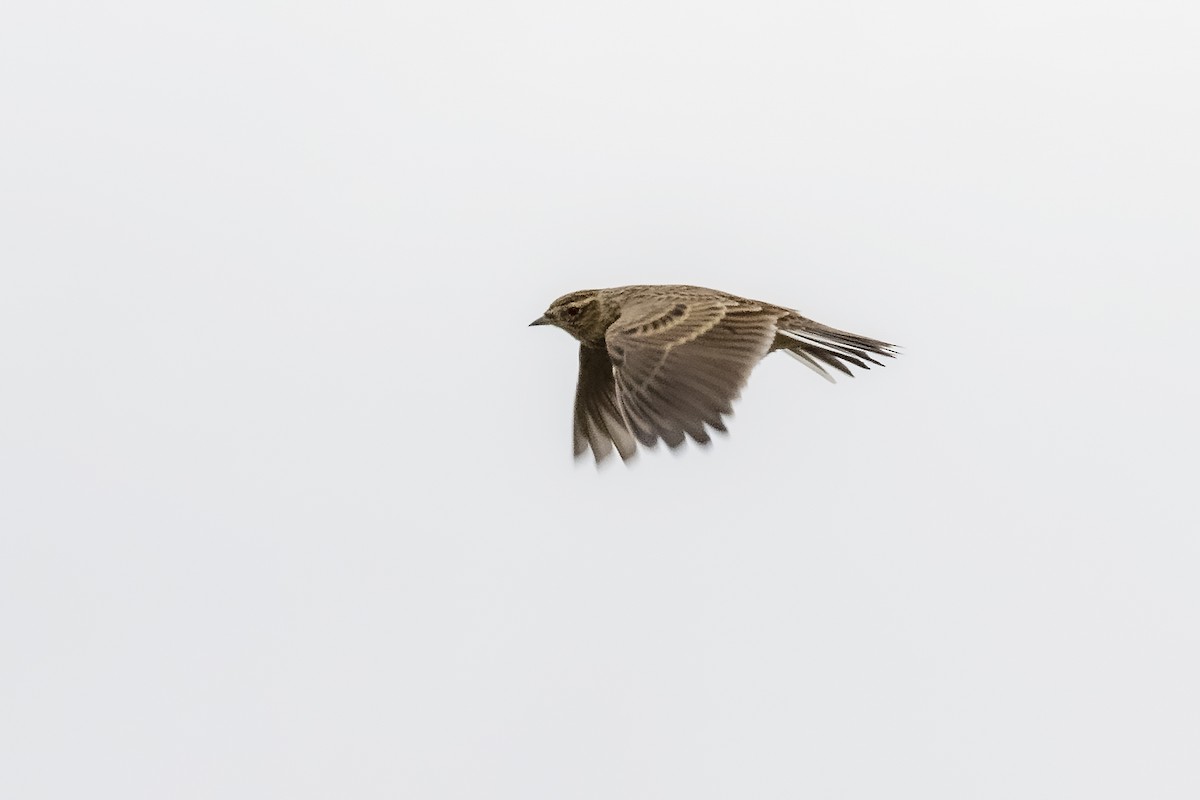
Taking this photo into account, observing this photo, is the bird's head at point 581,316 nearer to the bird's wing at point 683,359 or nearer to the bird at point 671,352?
the bird at point 671,352

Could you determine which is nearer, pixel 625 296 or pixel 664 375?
pixel 664 375

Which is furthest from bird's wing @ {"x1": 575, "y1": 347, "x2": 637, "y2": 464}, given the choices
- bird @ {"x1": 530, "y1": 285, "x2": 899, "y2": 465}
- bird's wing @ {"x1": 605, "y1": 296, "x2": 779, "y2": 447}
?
bird's wing @ {"x1": 605, "y1": 296, "x2": 779, "y2": 447}

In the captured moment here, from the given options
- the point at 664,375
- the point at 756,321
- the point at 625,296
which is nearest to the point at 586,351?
the point at 625,296

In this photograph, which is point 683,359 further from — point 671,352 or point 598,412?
point 598,412

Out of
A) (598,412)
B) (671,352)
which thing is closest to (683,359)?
(671,352)

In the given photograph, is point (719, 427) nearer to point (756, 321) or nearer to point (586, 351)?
point (756, 321)

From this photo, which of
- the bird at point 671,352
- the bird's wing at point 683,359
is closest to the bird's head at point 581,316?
the bird at point 671,352
